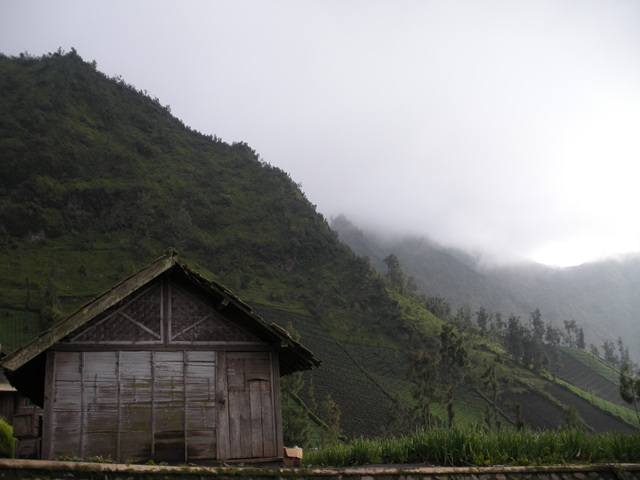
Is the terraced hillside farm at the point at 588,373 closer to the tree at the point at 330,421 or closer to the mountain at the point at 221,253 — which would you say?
the mountain at the point at 221,253

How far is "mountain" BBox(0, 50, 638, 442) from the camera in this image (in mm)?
56062

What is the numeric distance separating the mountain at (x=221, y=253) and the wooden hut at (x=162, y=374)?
2533 centimetres

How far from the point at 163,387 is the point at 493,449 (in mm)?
6459

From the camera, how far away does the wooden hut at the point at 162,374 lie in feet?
31.7

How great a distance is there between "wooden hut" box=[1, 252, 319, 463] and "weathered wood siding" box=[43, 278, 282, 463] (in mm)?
19

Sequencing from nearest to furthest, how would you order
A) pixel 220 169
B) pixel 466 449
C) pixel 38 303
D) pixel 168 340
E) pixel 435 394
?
pixel 466 449, pixel 168 340, pixel 435 394, pixel 38 303, pixel 220 169

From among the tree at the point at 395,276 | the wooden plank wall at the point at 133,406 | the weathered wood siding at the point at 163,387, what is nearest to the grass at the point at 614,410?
the tree at the point at 395,276

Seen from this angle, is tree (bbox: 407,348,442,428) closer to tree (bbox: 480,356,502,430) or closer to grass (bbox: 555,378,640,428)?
tree (bbox: 480,356,502,430)

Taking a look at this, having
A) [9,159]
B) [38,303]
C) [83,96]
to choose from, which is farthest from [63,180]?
[38,303]

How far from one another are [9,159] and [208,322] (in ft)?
335

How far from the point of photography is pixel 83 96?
118500mm

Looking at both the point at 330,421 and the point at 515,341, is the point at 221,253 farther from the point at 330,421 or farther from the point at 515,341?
the point at 515,341

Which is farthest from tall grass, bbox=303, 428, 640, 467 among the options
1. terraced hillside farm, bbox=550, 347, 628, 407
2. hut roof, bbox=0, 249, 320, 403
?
terraced hillside farm, bbox=550, 347, 628, 407

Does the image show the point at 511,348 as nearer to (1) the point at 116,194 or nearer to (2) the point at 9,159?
(1) the point at 116,194
